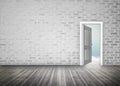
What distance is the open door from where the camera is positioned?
26.0ft

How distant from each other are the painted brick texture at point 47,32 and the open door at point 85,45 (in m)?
0.19

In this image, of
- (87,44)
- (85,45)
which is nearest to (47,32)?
(85,45)

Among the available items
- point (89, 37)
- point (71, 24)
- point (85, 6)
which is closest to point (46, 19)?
point (71, 24)

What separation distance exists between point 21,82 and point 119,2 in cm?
596

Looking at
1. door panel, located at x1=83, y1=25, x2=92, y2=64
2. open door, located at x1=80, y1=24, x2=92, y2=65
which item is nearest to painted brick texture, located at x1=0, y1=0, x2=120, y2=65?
open door, located at x1=80, y1=24, x2=92, y2=65

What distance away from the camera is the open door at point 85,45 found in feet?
26.0

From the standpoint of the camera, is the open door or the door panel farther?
the door panel

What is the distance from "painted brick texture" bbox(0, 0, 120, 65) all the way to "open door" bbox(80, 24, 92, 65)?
0.19 m

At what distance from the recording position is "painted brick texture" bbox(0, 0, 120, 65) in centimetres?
786

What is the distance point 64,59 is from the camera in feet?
25.8

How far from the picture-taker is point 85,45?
835 centimetres

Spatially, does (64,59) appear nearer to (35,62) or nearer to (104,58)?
(35,62)

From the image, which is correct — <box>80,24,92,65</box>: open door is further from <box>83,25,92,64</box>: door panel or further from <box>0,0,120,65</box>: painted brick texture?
<box>0,0,120,65</box>: painted brick texture

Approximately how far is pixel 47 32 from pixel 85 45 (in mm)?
2008
